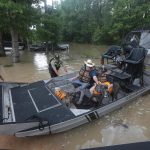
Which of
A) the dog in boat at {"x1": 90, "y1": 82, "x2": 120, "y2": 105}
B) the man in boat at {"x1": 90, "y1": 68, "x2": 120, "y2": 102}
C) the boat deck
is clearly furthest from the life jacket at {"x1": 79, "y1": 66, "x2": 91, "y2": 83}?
the boat deck

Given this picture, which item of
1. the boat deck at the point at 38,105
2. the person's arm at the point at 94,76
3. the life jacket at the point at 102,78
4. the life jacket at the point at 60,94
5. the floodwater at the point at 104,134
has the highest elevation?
the person's arm at the point at 94,76

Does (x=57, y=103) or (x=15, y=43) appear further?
(x=15, y=43)

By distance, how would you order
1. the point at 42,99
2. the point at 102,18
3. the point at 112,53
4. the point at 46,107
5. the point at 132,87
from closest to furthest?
the point at 46,107 < the point at 42,99 < the point at 132,87 < the point at 112,53 < the point at 102,18

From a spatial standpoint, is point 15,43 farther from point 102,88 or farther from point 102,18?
point 102,18

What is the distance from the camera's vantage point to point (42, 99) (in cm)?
636

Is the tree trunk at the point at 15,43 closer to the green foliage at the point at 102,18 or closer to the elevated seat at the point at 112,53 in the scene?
the elevated seat at the point at 112,53

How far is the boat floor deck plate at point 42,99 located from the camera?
5934 mm

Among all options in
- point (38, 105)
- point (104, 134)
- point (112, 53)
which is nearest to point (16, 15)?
point (112, 53)

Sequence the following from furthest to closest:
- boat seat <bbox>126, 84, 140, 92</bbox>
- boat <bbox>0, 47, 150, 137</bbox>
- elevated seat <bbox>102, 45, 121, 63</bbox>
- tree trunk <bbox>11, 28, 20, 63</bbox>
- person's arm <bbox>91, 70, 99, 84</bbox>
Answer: tree trunk <bbox>11, 28, 20, 63</bbox> → elevated seat <bbox>102, 45, 121, 63</bbox> → boat seat <bbox>126, 84, 140, 92</bbox> → person's arm <bbox>91, 70, 99, 84</bbox> → boat <bbox>0, 47, 150, 137</bbox>

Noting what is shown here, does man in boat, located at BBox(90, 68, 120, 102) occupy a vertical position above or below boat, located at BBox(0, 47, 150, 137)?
above

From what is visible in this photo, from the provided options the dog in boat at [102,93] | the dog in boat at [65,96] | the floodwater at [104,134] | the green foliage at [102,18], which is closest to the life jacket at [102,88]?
the dog in boat at [102,93]

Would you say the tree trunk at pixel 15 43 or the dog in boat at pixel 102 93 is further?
the tree trunk at pixel 15 43

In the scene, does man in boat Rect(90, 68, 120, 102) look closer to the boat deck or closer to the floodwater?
the floodwater

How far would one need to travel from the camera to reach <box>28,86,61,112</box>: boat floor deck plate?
593cm
